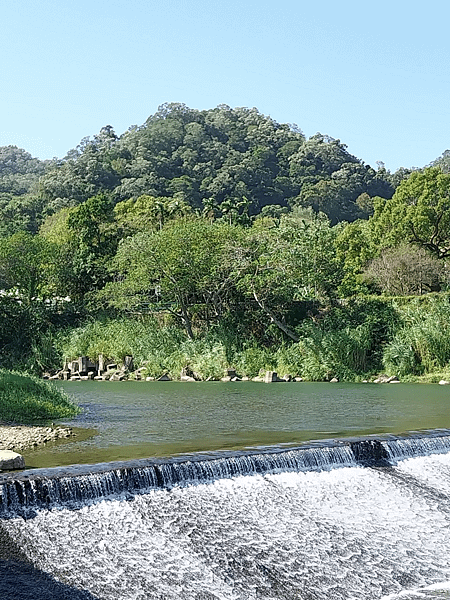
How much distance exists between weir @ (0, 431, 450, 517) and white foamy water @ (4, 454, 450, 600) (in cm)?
19

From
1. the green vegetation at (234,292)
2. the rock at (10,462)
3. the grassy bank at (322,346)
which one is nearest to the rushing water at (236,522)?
the rock at (10,462)

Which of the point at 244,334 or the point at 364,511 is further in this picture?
the point at 244,334

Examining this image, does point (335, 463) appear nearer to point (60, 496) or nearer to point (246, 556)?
point (246, 556)

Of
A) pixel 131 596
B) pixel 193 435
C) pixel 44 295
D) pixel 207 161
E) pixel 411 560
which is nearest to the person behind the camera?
pixel 131 596

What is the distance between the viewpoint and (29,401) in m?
15.2

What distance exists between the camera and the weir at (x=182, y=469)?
897cm

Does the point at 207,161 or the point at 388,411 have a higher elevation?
the point at 207,161

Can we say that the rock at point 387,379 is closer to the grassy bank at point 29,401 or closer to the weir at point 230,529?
the grassy bank at point 29,401

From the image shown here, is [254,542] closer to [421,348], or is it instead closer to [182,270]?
[421,348]

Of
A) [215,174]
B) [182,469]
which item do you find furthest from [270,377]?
[215,174]

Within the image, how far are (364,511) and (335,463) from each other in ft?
5.07

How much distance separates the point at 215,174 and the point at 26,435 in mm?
65676

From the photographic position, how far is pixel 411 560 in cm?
862

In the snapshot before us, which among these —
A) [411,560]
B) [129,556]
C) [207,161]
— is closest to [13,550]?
[129,556]
